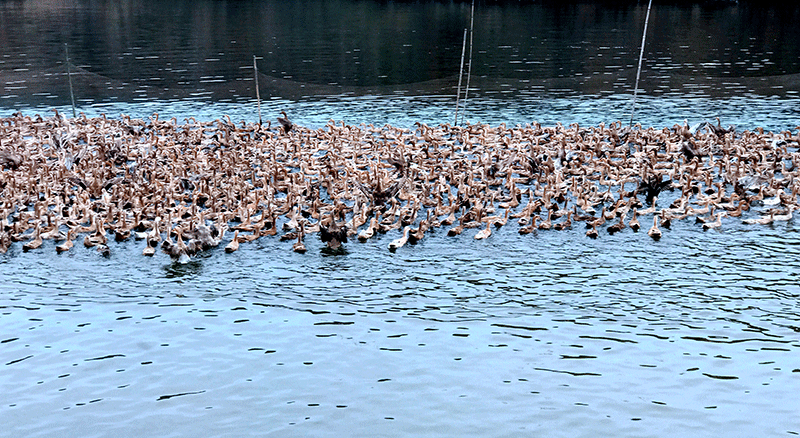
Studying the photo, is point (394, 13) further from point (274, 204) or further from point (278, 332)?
point (278, 332)

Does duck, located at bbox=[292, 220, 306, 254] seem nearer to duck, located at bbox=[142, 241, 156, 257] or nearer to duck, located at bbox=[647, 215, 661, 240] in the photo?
duck, located at bbox=[142, 241, 156, 257]

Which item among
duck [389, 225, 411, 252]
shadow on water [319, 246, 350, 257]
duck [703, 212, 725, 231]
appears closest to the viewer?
shadow on water [319, 246, 350, 257]

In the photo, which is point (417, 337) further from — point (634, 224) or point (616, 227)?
point (634, 224)

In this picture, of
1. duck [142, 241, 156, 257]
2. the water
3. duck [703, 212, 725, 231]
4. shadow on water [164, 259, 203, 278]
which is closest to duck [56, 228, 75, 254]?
the water

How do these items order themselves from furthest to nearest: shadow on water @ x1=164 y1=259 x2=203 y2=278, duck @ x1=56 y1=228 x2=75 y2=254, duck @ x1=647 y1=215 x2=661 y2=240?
duck @ x1=647 y1=215 x2=661 y2=240, duck @ x1=56 y1=228 x2=75 y2=254, shadow on water @ x1=164 y1=259 x2=203 y2=278

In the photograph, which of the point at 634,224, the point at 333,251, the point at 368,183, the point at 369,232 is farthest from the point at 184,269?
the point at 634,224

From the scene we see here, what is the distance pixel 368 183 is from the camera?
29.3 m

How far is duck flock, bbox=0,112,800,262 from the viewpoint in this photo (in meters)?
25.7

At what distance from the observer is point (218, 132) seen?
39.0m

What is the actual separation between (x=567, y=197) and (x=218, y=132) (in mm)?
17621

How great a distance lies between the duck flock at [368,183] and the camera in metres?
25.7

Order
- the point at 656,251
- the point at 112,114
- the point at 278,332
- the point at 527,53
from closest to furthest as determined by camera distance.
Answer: the point at 278,332 → the point at 656,251 → the point at 112,114 → the point at 527,53

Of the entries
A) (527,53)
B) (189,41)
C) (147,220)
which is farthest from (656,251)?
(189,41)

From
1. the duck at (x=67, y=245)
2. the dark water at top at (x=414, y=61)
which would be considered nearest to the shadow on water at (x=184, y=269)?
the duck at (x=67, y=245)
